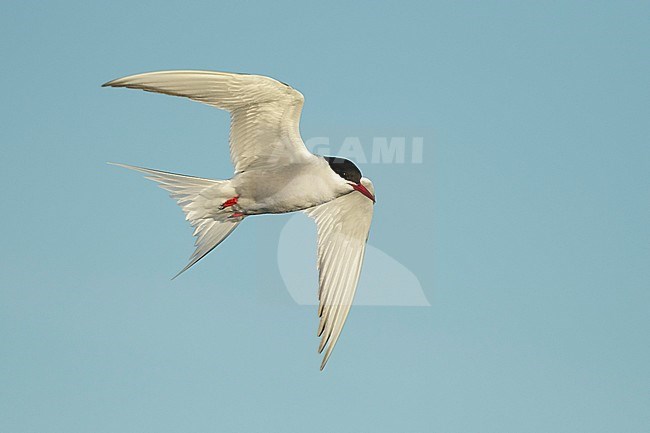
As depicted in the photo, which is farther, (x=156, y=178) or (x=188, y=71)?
(x=156, y=178)

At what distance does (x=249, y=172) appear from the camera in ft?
29.6

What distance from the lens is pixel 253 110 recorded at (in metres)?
8.66

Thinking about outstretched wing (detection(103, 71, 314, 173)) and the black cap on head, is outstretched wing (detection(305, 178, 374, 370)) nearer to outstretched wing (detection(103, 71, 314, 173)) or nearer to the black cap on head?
the black cap on head

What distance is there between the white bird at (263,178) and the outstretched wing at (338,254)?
1cm

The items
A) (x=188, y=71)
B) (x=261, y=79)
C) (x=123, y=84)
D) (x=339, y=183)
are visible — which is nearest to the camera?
(x=123, y=84)

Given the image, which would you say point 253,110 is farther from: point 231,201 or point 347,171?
point 347,171

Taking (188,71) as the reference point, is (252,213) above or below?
below

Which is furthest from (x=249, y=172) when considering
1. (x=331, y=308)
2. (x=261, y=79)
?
(x=331, y=308)

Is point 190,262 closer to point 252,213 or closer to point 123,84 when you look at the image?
point 252,213

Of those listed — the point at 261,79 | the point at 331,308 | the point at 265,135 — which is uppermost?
the point at 261,79

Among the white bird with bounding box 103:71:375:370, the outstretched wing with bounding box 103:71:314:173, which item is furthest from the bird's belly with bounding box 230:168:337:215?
the outstretched wing with bounding box 103:71:314:173

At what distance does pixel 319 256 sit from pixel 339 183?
1279 millimetres

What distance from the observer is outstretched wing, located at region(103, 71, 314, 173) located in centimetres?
798

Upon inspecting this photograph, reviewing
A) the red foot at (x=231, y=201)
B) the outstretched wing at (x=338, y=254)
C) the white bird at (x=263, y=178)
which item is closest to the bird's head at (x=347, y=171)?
the white bird at (x=263, y=178)
